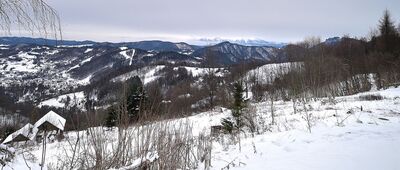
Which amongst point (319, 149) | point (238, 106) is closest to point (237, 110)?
point (238, 106)

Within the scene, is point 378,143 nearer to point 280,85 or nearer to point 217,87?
point 217,87

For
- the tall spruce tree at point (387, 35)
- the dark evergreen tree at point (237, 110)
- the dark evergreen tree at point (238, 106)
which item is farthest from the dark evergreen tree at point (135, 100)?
the tall spruce tree at point (387, 35)

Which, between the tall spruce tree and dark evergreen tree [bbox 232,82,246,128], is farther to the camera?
the tall spruce tree

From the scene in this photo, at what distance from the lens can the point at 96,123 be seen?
3.34 meters

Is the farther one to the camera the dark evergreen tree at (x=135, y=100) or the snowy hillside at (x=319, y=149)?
the snowy hillside at (x=319, y=149)

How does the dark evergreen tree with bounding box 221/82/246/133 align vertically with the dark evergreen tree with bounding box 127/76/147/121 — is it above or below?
below

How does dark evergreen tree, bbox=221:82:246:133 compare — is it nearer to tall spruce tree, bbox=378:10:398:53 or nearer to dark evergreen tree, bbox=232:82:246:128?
dark evergreen tree, bbox=232:82:246:128

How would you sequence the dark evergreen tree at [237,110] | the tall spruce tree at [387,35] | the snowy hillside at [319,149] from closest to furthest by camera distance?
the snowy hillside at [319,149]
the dark evergreen tree at [237,110]
the tall spruce tree at [387,35]

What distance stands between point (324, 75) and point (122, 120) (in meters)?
35.6

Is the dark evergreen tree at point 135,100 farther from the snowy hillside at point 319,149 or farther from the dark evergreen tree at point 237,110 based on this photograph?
the dark evergreen tree at point 237,110

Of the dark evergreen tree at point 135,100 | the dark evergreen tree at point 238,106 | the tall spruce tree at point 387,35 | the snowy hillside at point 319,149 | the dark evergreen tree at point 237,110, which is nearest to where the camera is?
the dark evergreen tree at point 135,100

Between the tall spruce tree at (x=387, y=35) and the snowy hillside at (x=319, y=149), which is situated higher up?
the tall spruce tree at (x=387, y=35)

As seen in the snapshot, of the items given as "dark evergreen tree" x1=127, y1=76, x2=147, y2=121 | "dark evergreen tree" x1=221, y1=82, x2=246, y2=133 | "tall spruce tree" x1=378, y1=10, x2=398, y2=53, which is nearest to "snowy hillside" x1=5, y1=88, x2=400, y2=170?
"dark evergreen tree" x1=127, y1=76, x2=147, y2=121

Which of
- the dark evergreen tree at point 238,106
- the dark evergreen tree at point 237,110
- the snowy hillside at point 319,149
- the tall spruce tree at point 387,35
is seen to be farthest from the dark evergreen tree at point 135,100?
the tall spruce tree at point 387,35
